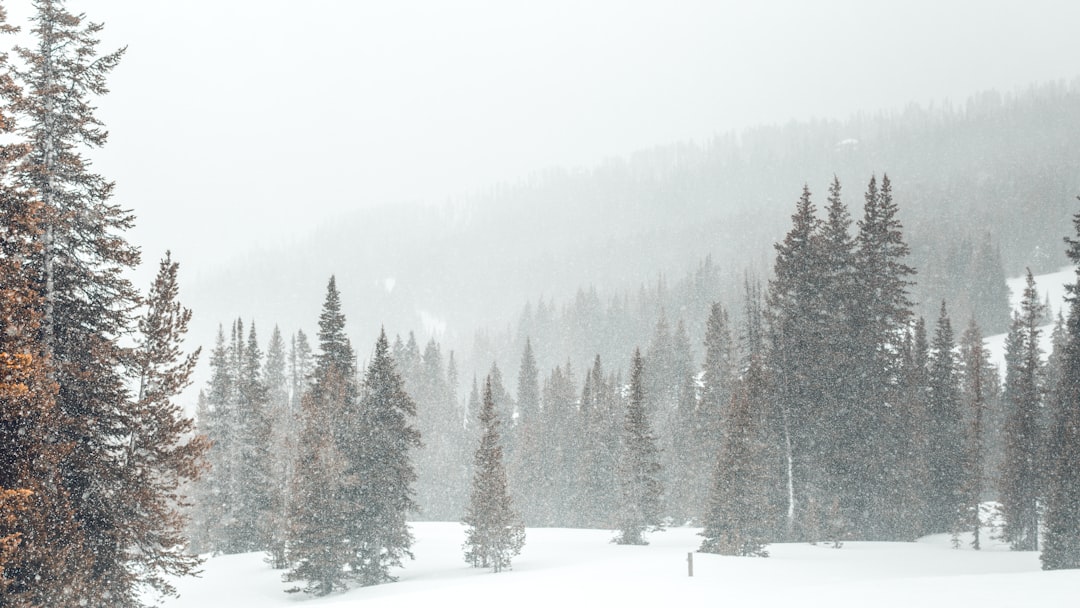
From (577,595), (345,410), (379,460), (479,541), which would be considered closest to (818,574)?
(577,595)

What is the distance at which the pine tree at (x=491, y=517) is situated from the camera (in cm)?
3209

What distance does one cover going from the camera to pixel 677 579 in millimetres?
23547

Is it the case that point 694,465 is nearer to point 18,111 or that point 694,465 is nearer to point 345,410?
point 345,410

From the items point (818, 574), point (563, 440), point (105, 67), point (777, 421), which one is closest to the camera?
point (105, 67)

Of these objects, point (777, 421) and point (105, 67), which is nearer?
point (105, 67)

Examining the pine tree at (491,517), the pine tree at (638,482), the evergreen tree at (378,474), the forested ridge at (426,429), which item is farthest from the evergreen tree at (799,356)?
the evergreen tree at (378,474)

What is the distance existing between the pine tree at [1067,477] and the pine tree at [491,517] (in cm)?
2226

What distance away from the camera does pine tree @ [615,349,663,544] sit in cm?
4047

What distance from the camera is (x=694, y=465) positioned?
55969 millimetres

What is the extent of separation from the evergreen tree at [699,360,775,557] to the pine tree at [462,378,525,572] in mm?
9279

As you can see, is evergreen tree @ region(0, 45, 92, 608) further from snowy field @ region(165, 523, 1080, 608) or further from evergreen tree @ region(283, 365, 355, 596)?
evergreen tree @ region(283, 365, 355, 596)

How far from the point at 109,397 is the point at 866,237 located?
39.1m

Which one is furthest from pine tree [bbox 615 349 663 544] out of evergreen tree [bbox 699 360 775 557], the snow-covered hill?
the snow-covered hill

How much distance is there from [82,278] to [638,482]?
3191cm
